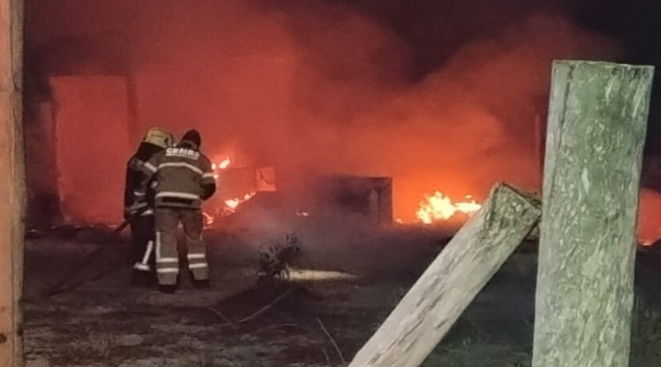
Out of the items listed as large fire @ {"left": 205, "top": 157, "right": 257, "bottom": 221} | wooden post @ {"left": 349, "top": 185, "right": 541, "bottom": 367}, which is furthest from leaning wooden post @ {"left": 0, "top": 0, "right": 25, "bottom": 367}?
large fire @ {"left": 205, "top": 157, "right": 257, "bottom": 221}

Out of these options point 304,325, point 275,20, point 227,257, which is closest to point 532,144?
point 275,20

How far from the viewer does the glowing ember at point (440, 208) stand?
14898mm

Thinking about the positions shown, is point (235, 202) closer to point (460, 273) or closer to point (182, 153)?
point (182, 153)

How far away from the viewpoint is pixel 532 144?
15.0m

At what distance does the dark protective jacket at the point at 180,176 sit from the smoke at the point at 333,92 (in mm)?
6136

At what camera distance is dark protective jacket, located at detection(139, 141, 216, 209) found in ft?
29.7

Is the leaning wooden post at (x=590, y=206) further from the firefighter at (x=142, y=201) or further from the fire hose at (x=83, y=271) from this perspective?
the firefighter at (x=142, y=201)

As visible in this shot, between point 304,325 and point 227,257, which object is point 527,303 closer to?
point 304,325

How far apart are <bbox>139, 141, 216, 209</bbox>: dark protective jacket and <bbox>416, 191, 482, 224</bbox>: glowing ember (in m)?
6.07

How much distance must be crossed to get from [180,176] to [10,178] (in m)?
5.61

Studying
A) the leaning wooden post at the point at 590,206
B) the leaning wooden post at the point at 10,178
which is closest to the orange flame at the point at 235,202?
the leaning wooden post at the point at 10,178

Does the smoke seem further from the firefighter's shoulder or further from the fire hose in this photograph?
the firefighter's shoulder

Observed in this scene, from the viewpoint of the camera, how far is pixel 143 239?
964 cm

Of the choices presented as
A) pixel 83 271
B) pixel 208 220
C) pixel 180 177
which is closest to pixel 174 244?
pixel 180 177
